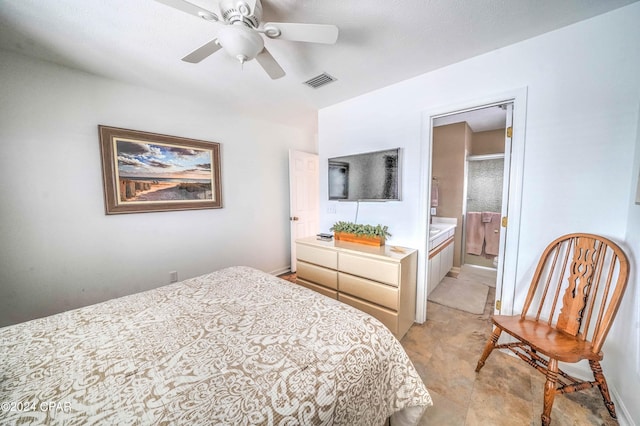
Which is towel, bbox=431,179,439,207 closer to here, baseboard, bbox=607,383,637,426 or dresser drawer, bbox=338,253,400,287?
dresser drawer, bbox=338,253,400,287

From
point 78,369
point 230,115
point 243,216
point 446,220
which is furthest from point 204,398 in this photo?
point 446,220

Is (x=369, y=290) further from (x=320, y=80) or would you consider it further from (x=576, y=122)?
(x=320, y=80)

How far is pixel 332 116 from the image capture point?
2771mm

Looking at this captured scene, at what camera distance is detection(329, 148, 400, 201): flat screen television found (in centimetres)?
225

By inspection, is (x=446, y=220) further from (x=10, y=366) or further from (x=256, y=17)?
(x=10, y=366)

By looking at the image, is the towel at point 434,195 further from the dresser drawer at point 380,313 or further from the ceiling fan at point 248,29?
the ceiling fan at point 248,29

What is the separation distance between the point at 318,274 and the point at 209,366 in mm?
1660

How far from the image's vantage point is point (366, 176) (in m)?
2.46

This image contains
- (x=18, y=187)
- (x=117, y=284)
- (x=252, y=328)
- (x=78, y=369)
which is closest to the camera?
(x=78, y=369)

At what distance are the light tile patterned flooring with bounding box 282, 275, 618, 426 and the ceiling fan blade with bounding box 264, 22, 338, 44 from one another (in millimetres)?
2242

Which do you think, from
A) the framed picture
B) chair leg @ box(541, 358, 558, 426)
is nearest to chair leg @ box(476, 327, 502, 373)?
chair leg @ box(541, 358, 558, 426)

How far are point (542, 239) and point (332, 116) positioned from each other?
2364 mm

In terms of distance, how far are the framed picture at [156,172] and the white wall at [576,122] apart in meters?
2.61

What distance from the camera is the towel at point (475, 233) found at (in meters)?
3.50
